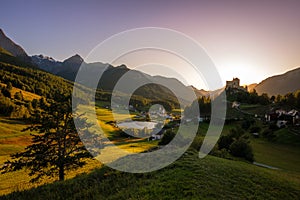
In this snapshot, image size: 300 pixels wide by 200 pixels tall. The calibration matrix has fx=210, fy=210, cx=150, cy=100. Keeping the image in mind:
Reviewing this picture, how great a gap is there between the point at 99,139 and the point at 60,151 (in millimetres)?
5381

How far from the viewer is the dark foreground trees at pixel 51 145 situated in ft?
67.8

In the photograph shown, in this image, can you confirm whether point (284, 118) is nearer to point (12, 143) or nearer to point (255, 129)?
point (255, 129)

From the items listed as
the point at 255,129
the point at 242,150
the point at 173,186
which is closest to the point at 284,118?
the point at 255,129

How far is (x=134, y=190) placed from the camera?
11.8m

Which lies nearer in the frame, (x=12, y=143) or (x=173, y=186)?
(x=173, y=186)

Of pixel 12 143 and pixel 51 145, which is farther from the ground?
pixel 51 145

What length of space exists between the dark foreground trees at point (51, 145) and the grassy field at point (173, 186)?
7408 mm

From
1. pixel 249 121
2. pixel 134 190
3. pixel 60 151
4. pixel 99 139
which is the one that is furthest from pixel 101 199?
pixel 249 121

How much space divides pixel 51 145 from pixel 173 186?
15734mm

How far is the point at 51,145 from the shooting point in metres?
22.0

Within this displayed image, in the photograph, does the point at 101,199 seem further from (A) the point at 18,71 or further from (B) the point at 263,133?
(A) the point at 18,71

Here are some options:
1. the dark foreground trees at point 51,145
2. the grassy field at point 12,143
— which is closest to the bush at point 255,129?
the grassy field at point 12,143

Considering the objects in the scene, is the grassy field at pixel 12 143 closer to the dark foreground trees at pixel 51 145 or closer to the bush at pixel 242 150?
the dark foreground trees at pixel 51 145

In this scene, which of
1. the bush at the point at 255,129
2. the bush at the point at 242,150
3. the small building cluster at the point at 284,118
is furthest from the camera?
the bush at the point at 255,129
